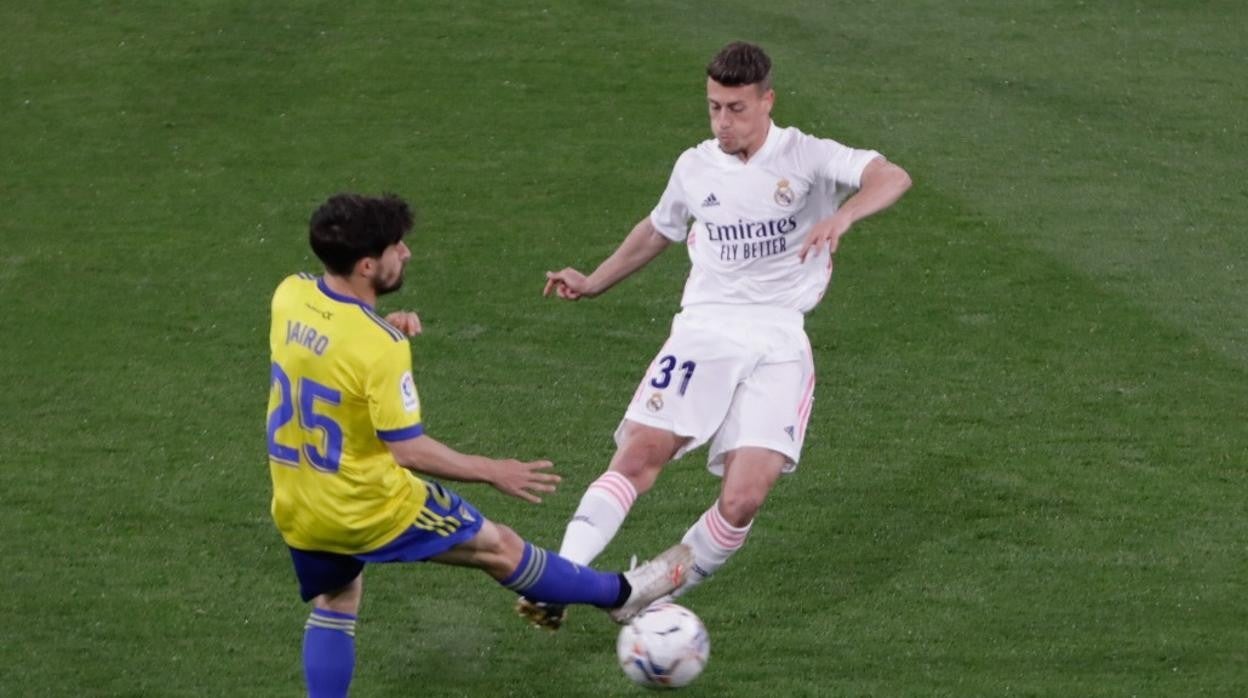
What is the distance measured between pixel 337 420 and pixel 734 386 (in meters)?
1.80

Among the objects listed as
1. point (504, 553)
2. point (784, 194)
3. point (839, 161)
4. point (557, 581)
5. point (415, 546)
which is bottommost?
point (557, 581)

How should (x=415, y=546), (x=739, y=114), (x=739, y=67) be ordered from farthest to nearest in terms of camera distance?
1. (x=739, y=114)
2. (x=739, y=67)
3. (x=415, y=546)

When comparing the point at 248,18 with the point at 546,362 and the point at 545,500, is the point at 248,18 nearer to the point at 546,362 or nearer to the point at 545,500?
the point at 546,362

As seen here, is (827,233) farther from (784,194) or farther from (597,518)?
(597,518)

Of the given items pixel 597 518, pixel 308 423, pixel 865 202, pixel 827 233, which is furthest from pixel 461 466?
pixel 865 202

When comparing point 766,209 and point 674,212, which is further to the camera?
point 674,212

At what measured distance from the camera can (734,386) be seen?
21.3 feet

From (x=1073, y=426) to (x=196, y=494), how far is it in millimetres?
3913

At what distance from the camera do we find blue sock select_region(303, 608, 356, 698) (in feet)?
18.4

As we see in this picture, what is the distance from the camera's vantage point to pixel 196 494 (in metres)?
7.63

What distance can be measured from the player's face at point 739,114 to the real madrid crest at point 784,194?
195 millimetres

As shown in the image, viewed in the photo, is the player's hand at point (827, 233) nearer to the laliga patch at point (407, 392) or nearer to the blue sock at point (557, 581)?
the blue sock at point (557, 581)

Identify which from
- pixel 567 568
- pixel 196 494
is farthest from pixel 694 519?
pixel 196 494

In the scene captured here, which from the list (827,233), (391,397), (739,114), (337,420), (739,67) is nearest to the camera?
(391,397)
